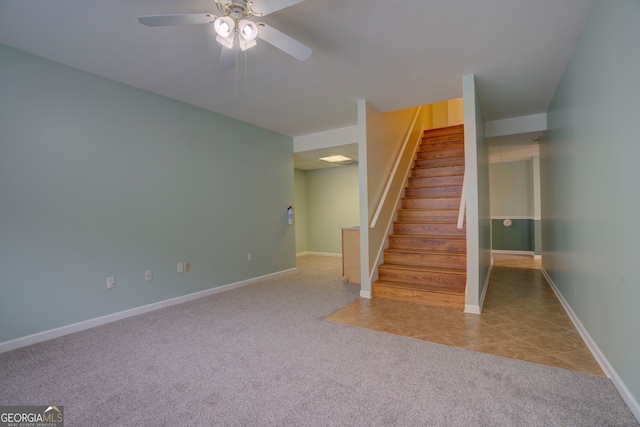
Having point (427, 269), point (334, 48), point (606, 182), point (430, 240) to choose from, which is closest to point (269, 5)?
point (334, 48)

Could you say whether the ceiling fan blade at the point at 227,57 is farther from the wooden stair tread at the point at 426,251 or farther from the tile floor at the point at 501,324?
the wooden stair tread at the point at 426,251

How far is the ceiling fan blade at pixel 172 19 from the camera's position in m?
1.71

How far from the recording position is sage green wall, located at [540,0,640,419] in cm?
155

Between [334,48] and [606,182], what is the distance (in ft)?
7.18

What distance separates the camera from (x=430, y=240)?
405 centimetres

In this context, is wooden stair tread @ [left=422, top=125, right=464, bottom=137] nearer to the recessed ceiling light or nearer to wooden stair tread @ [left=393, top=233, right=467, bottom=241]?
the recessed ceiling light

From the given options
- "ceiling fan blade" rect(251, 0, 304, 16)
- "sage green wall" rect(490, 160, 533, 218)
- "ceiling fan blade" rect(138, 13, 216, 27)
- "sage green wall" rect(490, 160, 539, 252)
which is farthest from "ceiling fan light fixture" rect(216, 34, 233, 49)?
"sage green wall" rect(490, 160, 533, 218)

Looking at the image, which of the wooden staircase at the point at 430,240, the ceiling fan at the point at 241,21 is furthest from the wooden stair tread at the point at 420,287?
the ceiling fan at the point at 241,21

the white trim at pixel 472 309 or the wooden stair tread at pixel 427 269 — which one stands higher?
the wooden stair tread at pixel 427 269

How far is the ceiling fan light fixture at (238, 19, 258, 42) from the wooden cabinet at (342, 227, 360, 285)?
123 inches

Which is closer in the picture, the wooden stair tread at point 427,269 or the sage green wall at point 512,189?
the wooden stair tread at point 427,269

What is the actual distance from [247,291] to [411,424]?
3.05 m

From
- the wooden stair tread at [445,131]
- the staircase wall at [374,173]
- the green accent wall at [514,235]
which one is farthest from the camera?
the green accent wall at [514,235]

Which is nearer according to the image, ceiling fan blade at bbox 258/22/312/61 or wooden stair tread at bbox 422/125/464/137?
ceiling fan blade at bbox 258/22/312/61
